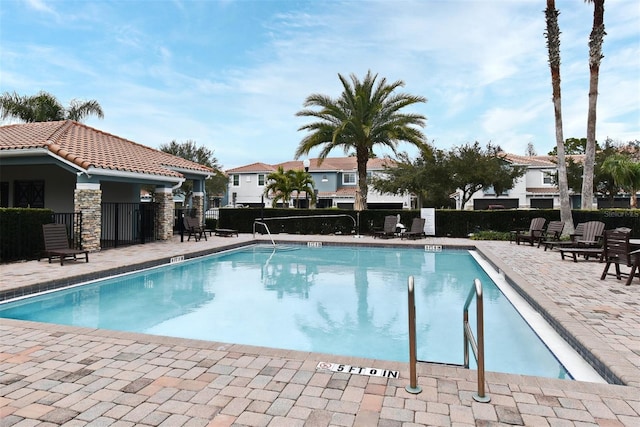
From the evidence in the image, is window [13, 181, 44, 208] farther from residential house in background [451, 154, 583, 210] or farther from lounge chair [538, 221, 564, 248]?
residential house in background [451, 154, 583, 210]

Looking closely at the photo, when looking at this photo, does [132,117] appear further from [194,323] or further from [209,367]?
[209,367]

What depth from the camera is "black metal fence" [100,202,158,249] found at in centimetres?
1900

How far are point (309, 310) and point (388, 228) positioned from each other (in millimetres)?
13228

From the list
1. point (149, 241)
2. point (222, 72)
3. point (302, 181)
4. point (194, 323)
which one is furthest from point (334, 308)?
point (302, 181)

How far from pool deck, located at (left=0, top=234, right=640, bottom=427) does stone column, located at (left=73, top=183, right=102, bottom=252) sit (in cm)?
900

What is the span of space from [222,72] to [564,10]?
17.5 meters

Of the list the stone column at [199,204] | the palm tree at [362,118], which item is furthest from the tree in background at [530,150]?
the stone column at [199,204]

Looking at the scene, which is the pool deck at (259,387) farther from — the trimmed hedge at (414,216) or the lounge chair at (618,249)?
the trimmed hedge at (414,216)

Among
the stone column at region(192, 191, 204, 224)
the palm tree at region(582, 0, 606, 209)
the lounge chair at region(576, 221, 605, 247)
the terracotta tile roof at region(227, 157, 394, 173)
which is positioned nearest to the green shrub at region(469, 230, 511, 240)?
the palm tree at region(582, 0, 606, 209)

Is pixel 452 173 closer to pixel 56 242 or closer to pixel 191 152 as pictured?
pixel 56 242

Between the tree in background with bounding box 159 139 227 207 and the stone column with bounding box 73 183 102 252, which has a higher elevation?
the tree in background with bounding box 159 139 227 207

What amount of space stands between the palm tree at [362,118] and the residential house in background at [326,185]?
2129 centimetres

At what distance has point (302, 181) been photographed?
3152cm

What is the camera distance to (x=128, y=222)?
64.0 feet
